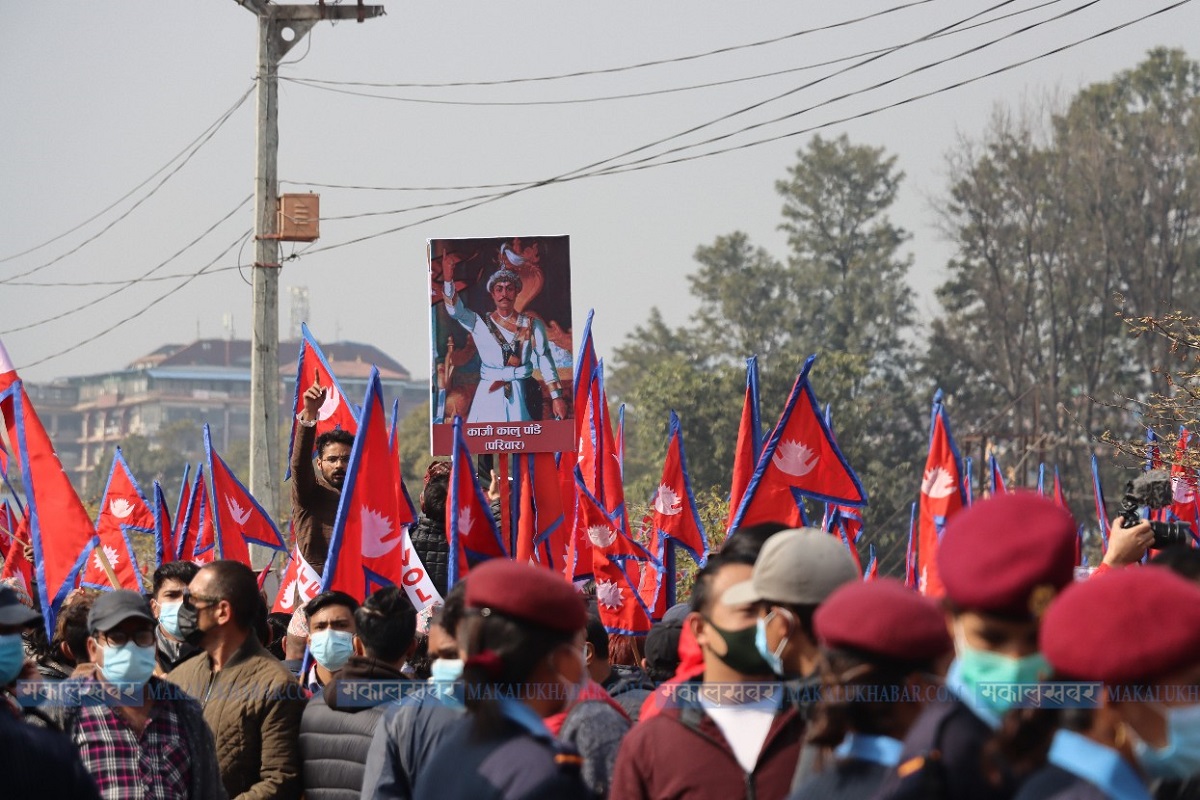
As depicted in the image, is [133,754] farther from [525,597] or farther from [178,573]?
[178,573]

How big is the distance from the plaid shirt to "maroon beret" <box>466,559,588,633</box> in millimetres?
1736

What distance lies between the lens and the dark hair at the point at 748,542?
3.95m

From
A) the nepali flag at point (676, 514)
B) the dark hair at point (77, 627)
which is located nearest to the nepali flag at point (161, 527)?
the nepali flag at point (676, 514)

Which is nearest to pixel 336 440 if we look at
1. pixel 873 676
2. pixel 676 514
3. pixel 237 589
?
pixel 676 514

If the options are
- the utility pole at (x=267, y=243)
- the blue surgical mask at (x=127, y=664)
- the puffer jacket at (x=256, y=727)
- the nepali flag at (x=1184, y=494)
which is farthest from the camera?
the utility pole at (x=267, y=243)

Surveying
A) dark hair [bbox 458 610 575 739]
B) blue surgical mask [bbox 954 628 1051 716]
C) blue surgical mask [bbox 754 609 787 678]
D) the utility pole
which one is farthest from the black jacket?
the utility pole

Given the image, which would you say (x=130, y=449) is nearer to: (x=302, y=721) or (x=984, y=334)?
(x=984, y=334)

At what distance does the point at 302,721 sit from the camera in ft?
18.3

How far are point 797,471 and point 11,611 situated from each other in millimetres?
6012

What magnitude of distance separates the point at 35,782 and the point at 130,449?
10534cm

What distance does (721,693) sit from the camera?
12.4 feet

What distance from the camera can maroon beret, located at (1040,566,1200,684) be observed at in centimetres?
258

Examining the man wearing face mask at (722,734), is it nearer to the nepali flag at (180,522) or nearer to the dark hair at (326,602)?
the dark hair at (326,602)

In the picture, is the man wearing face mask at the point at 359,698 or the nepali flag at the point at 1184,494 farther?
the nepali flag at the point at 1184,494
